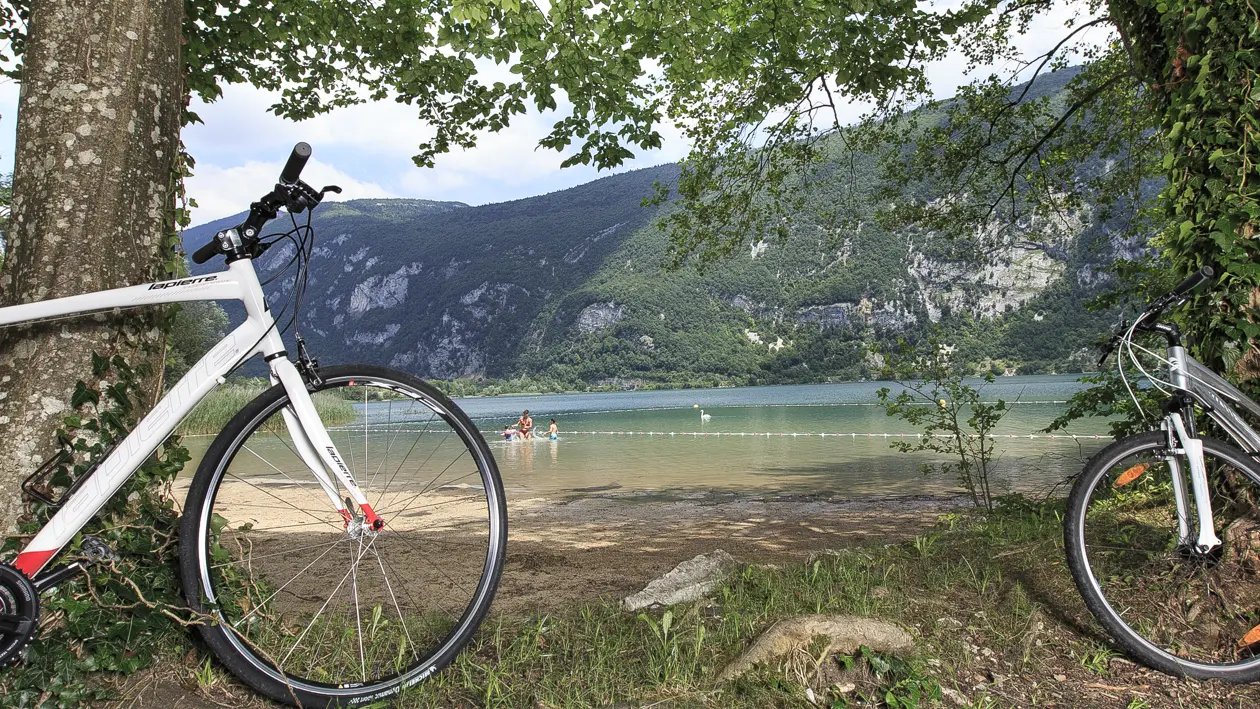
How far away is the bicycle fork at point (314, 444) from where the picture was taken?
6.99ft

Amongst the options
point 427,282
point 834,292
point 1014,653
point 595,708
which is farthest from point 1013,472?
point 427,282

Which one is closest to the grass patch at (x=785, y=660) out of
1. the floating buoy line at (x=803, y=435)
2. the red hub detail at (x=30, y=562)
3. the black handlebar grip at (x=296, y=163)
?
the red hub detail at (x=30, y=562)

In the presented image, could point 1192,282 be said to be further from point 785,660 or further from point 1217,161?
point 785,660

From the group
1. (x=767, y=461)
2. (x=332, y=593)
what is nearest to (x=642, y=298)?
(x=767, y=461)

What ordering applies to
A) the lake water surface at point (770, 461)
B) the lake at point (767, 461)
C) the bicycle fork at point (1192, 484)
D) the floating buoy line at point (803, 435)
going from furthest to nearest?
1. the floating buoy line at point (803, 435)
2. the lake water surface at point (770, 461)
3. the lake at point (767, 461)
4. the bicycle fork at point (1192, 484)

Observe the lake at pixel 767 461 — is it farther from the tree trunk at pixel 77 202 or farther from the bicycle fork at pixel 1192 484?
the tree trunk at pixel 77 202

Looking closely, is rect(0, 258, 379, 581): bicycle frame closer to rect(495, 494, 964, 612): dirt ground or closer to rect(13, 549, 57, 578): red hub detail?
rect(13, 549, 57, 578): red hub detail

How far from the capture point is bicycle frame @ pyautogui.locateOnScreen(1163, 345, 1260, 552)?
2.44 meters

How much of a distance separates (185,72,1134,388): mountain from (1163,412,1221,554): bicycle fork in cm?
6530

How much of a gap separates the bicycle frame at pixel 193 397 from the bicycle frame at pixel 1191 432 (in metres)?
2.75

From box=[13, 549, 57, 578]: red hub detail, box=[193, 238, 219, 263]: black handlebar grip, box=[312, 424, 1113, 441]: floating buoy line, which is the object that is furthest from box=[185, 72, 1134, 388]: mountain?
box=[13, 549, 57, 578]: red hub detail

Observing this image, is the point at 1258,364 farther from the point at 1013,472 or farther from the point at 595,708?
the point at 1013,472

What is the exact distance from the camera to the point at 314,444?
2141 mm

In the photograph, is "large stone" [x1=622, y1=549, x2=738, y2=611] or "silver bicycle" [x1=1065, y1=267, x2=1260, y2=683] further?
"large stone" [x1=622, y1=549, x2=738, y2=611]
